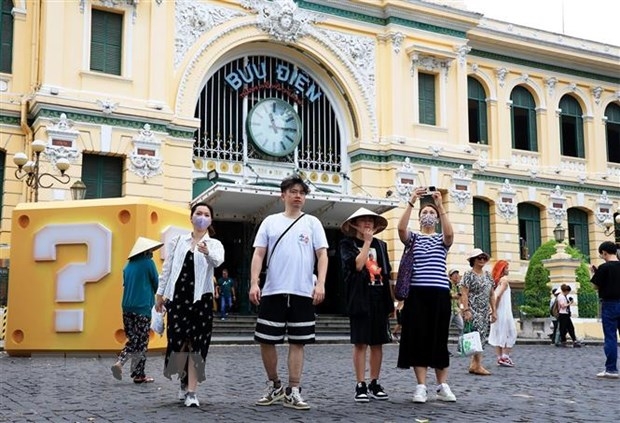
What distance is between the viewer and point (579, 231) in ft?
103

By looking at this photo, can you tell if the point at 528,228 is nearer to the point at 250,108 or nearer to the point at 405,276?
the point at 250,108

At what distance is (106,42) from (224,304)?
8014mm

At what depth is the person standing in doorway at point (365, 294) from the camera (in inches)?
295

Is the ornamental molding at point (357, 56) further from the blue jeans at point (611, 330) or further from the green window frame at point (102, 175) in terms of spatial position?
the blue jeans at point (611, 330)

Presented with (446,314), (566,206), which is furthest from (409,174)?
(446,314)

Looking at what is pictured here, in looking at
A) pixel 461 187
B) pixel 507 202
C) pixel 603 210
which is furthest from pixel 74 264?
pixel 603 210

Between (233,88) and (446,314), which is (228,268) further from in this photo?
(446,314)

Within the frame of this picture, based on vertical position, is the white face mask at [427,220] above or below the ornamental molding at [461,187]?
below

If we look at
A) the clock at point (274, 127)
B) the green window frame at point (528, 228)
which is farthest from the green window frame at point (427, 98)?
the green window frame at point (528, 228)

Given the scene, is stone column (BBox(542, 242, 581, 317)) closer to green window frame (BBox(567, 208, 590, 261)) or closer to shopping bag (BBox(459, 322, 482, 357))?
green window frame (BBox(567, 208, 590, 261))

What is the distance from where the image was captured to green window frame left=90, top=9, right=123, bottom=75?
21719 mm

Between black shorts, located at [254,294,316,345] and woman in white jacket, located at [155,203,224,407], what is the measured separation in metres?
0.57

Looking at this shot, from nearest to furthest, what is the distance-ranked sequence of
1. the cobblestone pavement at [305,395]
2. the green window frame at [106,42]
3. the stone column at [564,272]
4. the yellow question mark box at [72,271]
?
the cobblestone pavement at [305,395]
the yellow question mark box at [72,271]
the green window frame at [106,42]
the stone column at [564,272]

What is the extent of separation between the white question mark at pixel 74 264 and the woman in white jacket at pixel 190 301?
6.38 metres
